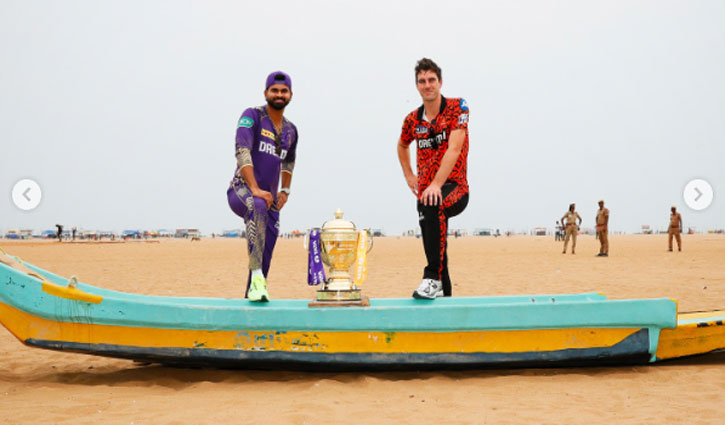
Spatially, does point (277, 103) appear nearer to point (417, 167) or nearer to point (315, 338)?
point (417, 167)

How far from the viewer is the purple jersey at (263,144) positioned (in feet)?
14.1

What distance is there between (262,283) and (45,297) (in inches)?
56.1

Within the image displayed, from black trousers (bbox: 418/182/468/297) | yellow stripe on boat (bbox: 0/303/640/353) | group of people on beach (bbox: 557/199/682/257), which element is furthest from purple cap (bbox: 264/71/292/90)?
group of people on beach (bbox: 557/199/682/257)

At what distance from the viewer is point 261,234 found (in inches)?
168

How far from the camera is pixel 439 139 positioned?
13.8ft

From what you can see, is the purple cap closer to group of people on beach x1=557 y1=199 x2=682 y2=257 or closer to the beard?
the beard

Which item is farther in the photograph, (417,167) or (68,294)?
(417,167)

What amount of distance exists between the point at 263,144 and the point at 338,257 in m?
1.14

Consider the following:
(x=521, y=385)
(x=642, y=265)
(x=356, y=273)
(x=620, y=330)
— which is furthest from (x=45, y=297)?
(x=642, y=265)

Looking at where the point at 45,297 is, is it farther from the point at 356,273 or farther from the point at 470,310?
the point at 470,310

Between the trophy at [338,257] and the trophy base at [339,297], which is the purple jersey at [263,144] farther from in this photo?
the trophy base at [339,297]

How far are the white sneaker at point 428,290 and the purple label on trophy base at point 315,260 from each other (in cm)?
71

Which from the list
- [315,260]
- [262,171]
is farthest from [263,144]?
[315,260]

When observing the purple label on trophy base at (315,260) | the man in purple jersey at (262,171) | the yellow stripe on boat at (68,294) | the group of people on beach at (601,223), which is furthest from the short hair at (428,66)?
the group of people on beach at (601,223)
